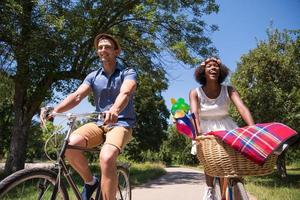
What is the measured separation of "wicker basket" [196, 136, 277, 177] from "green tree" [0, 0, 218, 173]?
34.5ft

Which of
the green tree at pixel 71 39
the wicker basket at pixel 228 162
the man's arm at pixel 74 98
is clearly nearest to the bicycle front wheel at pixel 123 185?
the man's arm at pixel 74 98

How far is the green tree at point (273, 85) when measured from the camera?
57.2ft

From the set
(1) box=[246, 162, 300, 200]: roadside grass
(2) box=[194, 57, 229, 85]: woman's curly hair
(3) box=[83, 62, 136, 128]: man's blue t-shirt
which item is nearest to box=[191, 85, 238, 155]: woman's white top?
(2) box=[194, 57, 229, 85]: woman's curly hair

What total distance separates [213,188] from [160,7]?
12.5 meters

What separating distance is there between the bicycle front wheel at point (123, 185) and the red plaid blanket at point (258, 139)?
184cm

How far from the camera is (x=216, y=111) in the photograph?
423 centimetres

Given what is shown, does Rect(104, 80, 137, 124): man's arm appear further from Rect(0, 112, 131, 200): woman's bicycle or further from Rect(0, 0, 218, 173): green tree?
Rect(0, 0, 218, 173): green tree

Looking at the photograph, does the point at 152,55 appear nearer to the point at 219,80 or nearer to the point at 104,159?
the point at 219,80

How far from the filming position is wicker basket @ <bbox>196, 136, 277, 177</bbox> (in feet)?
10.0

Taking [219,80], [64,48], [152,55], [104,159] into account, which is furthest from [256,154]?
[152,55]

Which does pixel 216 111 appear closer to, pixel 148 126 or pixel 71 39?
pixel 71 39

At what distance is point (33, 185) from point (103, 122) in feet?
2.72

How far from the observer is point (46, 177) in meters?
3.29

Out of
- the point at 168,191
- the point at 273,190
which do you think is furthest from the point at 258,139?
the point at 273,190
